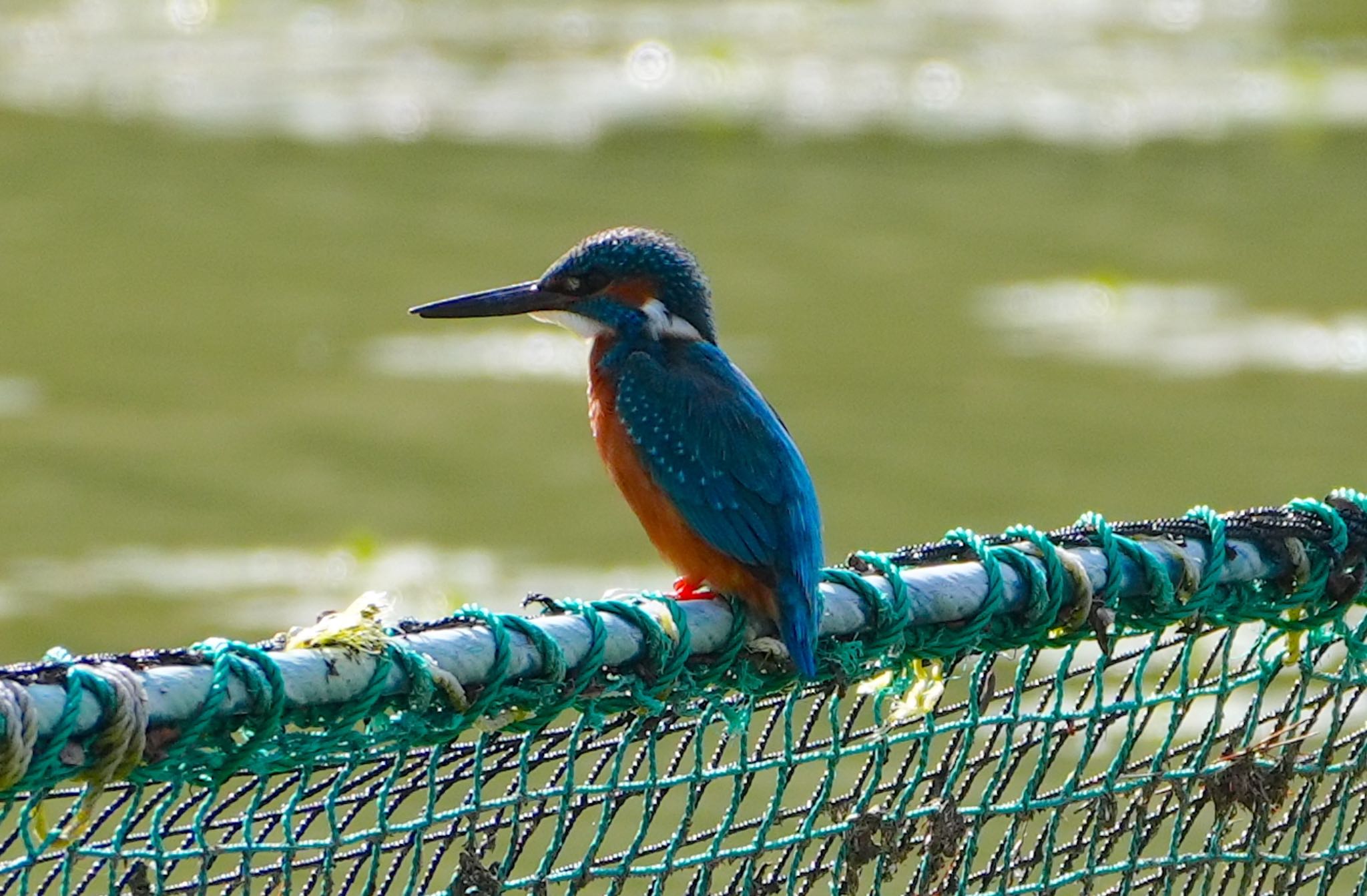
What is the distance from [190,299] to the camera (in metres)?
9.88

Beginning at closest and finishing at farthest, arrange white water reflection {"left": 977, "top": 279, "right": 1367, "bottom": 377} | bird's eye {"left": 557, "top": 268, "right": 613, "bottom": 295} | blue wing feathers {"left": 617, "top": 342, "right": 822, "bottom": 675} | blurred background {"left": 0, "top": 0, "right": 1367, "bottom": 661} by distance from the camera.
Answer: blue wing feathers {"left": 617, "top": 342, "right": 822, "bottom": 675} < bird's eye {"left": 557, "top": 268, "right": 613, "bottom": 295} < blurred background {"left": 0, "top": 0, "right": 1367, "bottom": 661} < white water reflection {"left": 977, "top": 279, "right": 1367, "bottom": 377}

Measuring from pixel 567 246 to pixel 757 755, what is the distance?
8.48 meters

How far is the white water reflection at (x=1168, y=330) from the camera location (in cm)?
924

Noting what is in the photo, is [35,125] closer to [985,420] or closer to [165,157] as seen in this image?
[165,157]

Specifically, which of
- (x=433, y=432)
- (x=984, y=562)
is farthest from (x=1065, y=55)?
(x=984, y=562)

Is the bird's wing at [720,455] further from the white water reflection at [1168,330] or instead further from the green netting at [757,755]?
the white water reflection at [1168,330]

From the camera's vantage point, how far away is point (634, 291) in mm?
3350

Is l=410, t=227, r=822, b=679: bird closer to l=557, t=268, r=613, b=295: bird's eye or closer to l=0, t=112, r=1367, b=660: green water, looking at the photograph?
l=557, t=268, r=613, b=295: bird's eye

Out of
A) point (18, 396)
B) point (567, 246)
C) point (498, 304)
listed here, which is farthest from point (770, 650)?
point (567, 246)

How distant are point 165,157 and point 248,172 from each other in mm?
655

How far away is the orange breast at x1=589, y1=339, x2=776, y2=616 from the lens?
9.62 feet

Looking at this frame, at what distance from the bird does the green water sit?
3.27 metres

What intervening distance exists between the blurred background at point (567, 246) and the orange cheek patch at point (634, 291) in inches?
130

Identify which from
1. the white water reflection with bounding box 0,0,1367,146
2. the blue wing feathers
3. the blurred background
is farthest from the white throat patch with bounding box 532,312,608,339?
the white water reflection with bounding box 0,0,1367,146
